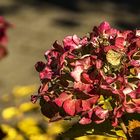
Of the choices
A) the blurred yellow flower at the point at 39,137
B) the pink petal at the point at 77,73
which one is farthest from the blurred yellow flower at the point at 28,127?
the pink petal at the point at 77,73

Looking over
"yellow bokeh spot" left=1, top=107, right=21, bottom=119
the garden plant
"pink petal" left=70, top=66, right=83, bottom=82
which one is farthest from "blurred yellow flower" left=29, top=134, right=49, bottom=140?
"pink petal" left=70, top=66, right=83, bottom=82

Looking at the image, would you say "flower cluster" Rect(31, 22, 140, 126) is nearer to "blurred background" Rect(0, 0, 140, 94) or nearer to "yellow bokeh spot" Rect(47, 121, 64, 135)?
"yellow bokeh spot" Rect(47, 121, 64, 135)

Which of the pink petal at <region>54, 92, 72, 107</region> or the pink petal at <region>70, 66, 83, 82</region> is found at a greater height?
the pink petal at <region>70, 66, 83, 82</region>

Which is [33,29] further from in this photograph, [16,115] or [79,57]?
[79,57]

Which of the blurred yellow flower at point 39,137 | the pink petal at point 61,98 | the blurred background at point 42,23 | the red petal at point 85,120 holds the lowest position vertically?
the red petal at point 85,120

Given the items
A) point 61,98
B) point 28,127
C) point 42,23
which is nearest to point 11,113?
point 28,127

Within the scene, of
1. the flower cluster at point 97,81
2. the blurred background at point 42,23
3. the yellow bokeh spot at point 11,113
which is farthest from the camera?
the blurred background at point 42,23

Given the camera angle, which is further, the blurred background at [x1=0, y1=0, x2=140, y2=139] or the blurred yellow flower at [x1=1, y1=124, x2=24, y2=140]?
the blurred background at [x1=0, y1=0, x2=140, y2=139]

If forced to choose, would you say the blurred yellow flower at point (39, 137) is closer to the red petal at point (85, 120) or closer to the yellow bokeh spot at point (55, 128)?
the yellow bokeh spot at point (55, 128)
